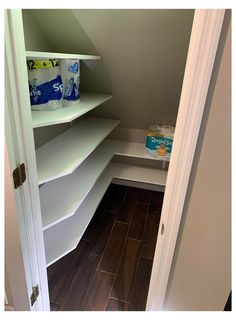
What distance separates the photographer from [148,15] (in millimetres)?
1374

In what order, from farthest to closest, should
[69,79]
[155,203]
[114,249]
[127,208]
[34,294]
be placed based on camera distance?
[155,203] → [127,208] → [114,249] → [69,79] → [34,294]

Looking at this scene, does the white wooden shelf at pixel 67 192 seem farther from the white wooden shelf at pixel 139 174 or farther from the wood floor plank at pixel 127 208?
the wood floor plank at pixel 127 208

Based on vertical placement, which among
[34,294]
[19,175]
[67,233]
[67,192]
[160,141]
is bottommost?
→ [67,233]

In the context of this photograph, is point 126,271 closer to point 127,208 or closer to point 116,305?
point 116,305

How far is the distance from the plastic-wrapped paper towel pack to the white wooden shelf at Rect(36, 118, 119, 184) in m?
0.36

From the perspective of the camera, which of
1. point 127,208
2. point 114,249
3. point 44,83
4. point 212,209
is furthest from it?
point 127,208

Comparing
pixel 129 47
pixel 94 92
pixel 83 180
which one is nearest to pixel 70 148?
pixel 83 180

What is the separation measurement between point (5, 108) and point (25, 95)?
0.12 metres

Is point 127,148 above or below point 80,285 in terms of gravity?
above

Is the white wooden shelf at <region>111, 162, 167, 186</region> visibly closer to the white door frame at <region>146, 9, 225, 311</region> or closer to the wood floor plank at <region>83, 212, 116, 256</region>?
the wood floor plank at <region>83, 212, 116, 256</region>

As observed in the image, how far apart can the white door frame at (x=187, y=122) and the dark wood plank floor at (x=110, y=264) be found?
0.68m

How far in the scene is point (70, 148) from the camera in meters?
1.83

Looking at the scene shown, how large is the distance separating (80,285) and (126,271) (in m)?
0.35
